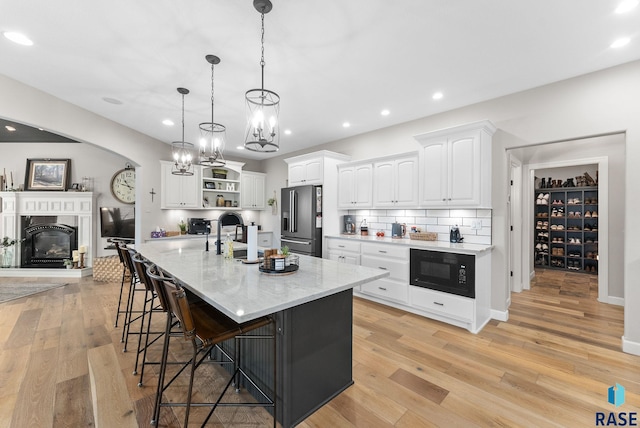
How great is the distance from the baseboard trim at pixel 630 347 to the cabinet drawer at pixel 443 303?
1.28m

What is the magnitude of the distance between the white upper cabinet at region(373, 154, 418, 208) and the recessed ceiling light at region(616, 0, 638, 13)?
7.12ft

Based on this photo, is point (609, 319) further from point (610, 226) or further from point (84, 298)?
point (84, 298)

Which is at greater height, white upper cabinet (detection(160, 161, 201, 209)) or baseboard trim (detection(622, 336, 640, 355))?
white upper cabinet (detection(160, 161, 201, 209))

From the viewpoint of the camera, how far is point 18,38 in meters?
2.46

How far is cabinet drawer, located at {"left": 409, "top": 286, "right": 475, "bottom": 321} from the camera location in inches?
119

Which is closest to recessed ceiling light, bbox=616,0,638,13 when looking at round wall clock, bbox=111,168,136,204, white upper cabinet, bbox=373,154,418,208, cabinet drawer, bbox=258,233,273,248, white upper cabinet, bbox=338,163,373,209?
white upper cabinet, bbox=373,154,418,208

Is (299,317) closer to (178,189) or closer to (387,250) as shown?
(387,250)

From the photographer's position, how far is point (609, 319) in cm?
330

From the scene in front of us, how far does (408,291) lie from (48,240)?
737 cm

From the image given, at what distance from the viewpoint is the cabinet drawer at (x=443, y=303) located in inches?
119

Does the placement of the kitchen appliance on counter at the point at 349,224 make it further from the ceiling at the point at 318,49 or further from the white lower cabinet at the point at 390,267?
the ceiling at the point at 318,49

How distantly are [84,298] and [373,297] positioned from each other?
4365 mm

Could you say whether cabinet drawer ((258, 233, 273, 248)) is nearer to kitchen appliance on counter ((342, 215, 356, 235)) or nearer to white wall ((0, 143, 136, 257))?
kitchen appliance on counter ((342, 215, 356, 235))

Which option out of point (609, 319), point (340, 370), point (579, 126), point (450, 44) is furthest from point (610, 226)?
point (340, 370)
